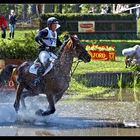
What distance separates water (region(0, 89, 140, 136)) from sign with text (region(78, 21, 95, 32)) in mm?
13958

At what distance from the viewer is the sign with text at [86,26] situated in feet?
93.2

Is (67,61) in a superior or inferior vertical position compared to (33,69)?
superior

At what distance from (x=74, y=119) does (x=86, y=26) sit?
17379mm

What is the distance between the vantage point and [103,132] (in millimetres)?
10023

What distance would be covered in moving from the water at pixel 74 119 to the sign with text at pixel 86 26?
1396 cm

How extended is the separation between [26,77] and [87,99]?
11.2ft

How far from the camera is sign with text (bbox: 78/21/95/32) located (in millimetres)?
28406

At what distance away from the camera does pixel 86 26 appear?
28.6 metres

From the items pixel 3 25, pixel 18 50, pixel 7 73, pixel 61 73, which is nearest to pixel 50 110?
pixel 61 73

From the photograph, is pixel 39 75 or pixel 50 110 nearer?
pixel 50 110

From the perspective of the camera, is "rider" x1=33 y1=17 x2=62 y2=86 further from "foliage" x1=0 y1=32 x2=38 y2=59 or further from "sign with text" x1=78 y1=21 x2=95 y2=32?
"sign with text" x1=78 y1=21 x2=95 y2=32

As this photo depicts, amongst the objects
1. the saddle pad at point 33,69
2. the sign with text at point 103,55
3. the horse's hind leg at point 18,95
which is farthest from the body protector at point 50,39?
the sign with text at point 103,55

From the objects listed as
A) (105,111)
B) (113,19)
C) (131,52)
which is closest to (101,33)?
(113,19)

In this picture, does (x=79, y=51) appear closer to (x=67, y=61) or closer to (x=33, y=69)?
(x=67, y=61)
